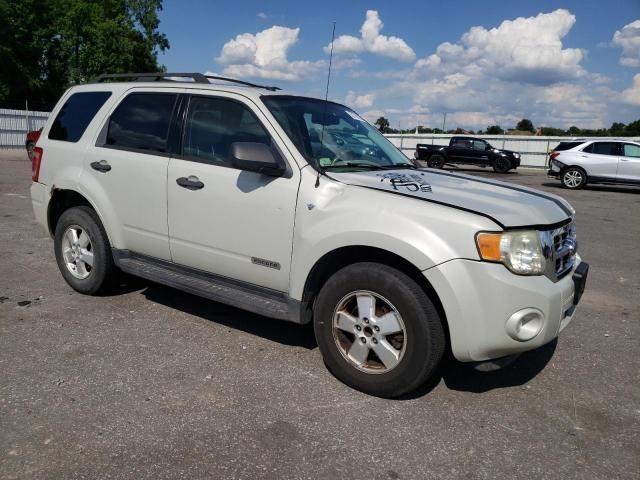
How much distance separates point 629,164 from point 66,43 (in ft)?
164

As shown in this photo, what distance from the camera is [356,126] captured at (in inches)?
172

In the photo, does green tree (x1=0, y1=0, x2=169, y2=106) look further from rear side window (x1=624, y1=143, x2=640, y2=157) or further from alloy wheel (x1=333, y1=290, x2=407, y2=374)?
alloy wheel (x1=333, y1=290, x2=407, y2=374)

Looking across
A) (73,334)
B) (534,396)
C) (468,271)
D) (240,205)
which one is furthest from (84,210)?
(534,396)

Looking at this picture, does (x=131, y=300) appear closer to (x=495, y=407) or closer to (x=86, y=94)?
(x=86, y=94)

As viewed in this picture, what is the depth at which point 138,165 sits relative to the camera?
13.9ft

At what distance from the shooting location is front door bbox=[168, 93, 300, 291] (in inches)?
138

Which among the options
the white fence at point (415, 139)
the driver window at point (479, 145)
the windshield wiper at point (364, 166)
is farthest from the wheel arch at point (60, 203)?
the driver window at point (479, 145)

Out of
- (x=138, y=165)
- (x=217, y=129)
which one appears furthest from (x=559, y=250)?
(x=138, y=165)

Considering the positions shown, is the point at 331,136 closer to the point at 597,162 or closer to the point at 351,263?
the point at 351,263

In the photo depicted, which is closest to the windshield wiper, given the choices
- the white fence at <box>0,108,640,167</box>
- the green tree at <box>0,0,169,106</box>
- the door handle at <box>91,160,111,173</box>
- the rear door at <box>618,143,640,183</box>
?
the door handle at <box>91,160,111,173</box>

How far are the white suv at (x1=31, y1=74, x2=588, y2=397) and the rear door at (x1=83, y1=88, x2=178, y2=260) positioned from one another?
0.01 meters

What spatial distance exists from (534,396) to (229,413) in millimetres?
1878

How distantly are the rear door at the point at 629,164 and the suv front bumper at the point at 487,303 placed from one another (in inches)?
685

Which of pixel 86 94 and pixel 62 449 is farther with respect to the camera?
pixel 86 94
